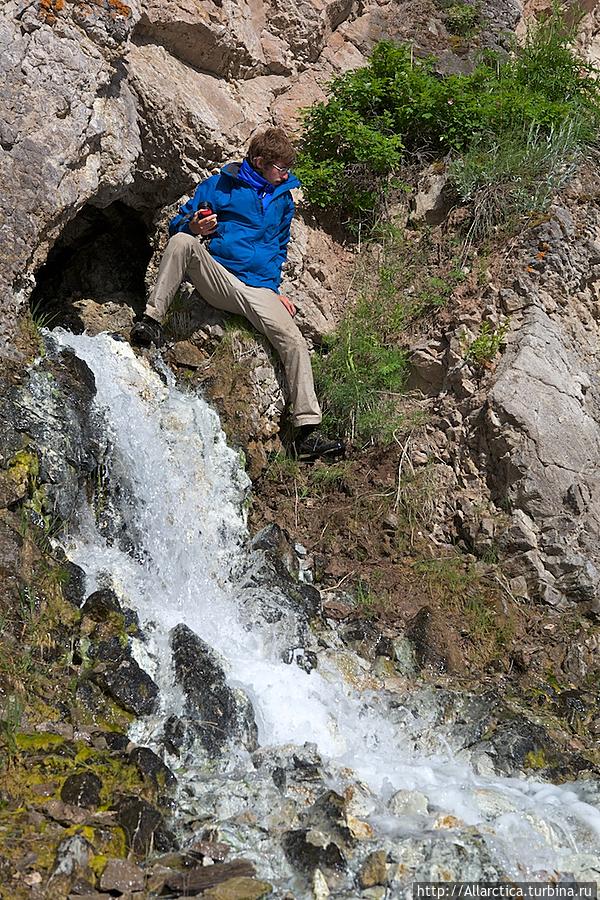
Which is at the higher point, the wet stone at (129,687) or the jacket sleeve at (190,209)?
the jacket sleeve at (190,209)

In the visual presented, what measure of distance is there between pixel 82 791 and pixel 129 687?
0.74 m

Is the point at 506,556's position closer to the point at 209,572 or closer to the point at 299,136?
the point at 209,572

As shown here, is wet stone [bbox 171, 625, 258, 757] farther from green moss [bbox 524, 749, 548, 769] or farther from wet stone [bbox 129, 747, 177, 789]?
green moss [bbox 524, 749, 548, 769]

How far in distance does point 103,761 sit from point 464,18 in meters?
8.85

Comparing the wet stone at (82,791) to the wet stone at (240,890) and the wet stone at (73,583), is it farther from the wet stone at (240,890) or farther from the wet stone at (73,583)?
the wet stone at (73,583)

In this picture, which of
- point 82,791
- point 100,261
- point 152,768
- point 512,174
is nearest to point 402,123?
point 512,174

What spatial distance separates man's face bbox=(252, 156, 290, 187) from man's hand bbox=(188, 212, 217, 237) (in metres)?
0.47

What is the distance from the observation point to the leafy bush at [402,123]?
8.12m

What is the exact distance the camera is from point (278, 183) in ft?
22.3

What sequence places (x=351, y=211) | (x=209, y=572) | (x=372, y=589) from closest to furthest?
1. (x=209, y=572)
2. (x=372, y=589)
3. (x=351, y=211)

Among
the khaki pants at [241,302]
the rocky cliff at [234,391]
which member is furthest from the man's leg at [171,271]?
the rocky cliff at [234,391]

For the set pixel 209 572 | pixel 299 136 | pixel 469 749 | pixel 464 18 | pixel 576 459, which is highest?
pixel 464 18

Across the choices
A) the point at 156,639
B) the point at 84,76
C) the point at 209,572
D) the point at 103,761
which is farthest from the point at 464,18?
the point at 103,761

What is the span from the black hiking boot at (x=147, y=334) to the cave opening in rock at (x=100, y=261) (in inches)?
30.4
